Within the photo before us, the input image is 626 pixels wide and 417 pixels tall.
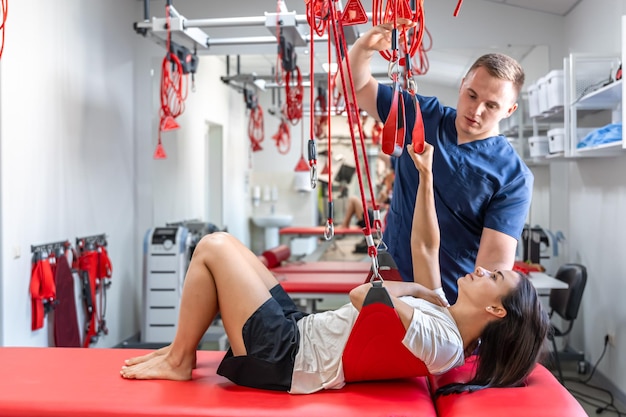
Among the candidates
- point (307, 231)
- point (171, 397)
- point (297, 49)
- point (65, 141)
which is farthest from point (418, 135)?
point (307, 231)

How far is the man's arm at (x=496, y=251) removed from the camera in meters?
1.87

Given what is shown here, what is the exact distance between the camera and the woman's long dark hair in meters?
1.72

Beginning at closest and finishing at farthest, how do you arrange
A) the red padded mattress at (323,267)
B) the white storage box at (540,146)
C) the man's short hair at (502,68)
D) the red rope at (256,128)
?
1. the man's short hair at (502,68)
2. the white storage box at (540,146)
3. the red padded mattress at (323,267)
4. the red rope at (256,128)

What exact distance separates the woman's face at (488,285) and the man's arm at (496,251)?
0.08 metres

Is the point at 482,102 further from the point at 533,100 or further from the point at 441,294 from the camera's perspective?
the point at 533,100

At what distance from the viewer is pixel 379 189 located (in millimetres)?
5574

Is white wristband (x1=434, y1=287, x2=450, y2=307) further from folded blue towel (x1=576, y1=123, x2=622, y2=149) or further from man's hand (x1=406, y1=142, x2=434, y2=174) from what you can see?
folded blue towel (x1=576, y1=123, x2=622, y2=149)

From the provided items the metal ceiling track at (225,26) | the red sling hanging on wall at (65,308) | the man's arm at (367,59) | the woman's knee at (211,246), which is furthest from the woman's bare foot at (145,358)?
the metal ceiling track at (225,26)

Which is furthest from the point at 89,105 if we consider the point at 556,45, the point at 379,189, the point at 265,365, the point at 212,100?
the point at 556,45

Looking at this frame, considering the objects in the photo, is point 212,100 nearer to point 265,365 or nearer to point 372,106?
point 372,106

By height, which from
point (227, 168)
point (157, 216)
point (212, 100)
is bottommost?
point (157, 216)

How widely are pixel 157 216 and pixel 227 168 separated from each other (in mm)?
928

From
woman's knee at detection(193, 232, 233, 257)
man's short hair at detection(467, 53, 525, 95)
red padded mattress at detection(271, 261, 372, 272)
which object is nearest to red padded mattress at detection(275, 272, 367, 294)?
red padded mattress at detection(271, 261, 372, 272)

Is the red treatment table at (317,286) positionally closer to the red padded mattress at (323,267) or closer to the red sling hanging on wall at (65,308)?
the red padded mattress at (323,267)
